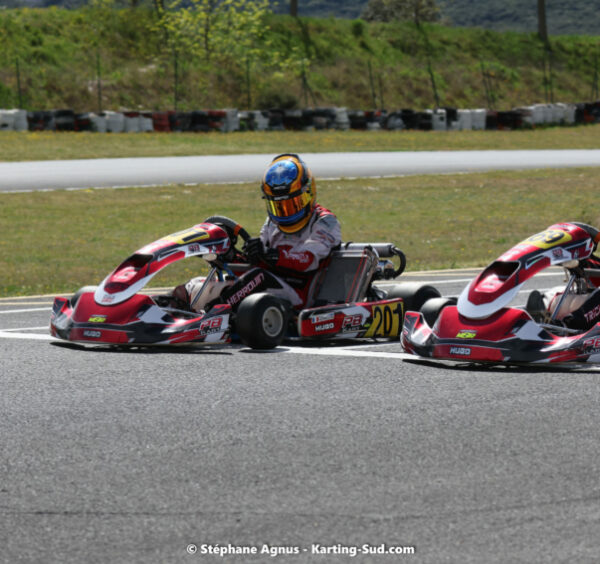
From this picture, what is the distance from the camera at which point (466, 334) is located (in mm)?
6715

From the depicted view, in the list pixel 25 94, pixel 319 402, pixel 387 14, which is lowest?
pixel 319 402

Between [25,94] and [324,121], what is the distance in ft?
32.4

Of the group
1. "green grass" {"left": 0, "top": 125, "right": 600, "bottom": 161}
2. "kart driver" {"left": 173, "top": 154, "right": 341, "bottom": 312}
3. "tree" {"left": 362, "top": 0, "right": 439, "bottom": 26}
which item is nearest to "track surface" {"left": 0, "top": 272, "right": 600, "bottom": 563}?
"kart driver" {"left": 173, "top": 154, "right": 341, "bottom": 312}

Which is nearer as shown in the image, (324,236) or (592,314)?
(592,314)

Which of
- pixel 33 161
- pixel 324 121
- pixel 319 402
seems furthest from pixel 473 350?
pixel 324 121

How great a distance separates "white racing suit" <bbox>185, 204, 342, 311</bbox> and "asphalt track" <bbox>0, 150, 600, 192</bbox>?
1327cm

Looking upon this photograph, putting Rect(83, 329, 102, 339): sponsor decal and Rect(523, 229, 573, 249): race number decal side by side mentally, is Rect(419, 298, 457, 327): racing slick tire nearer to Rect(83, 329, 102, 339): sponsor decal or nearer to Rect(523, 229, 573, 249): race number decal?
Rect(523, 229, 573, 249): race number decal

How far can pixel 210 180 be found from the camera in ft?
75.5

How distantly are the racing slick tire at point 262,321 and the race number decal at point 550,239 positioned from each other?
1.66 metres

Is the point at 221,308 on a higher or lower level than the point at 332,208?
higher

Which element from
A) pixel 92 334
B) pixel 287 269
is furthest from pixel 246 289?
pixel 92 334

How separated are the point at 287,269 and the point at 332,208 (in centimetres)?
1100

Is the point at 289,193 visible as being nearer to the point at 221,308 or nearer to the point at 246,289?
the point at 246,289

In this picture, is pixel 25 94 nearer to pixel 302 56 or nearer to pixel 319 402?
pixel 302 56
